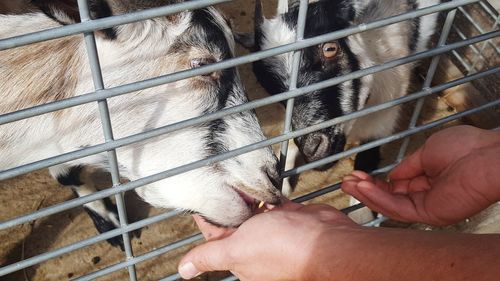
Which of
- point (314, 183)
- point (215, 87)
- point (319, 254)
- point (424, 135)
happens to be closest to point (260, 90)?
point (314, 183)

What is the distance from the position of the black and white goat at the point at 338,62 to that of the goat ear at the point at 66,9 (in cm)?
115

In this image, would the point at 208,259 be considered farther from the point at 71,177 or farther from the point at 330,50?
the point at 71,177

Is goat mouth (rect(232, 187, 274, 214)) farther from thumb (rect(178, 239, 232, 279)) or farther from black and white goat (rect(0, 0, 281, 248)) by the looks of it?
thumb (rect(178, 239, 232, 279))

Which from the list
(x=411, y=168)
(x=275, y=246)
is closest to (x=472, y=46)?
(x=411, y=168)

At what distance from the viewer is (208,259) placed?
62.1 inches

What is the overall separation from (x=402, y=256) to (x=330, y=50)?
5.18 ft

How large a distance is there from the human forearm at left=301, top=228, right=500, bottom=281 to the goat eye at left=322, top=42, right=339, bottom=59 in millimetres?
1397

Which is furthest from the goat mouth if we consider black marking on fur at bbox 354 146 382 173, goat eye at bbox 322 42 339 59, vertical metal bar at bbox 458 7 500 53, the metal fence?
vertical metal bar at bbox 458 7 500 53

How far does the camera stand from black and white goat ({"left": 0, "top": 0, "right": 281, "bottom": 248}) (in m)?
1.89

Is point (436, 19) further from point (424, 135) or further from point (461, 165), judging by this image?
point (461, 165)

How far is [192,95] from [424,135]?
86.9 inches

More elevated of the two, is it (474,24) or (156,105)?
(474,24)

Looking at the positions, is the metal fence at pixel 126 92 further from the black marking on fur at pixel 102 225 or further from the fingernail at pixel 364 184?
the black marking on fur at pixel 102 225

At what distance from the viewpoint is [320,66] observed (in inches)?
104
